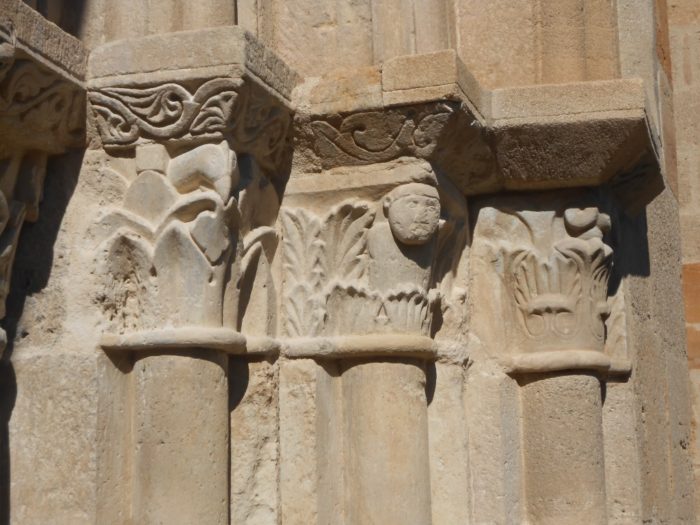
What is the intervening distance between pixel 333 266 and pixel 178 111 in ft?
2.19

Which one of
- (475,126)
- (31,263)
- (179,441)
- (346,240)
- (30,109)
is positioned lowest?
(179,441)

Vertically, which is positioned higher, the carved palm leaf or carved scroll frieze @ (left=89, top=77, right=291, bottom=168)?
carved scroll frieze @ (left=89, top=77, right=291, bottom=168)

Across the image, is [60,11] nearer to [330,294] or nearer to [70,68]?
[70,68]

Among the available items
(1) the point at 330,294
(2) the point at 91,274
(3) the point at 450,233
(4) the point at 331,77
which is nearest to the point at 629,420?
(3) the point at 450,233

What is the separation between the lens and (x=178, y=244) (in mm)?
3154

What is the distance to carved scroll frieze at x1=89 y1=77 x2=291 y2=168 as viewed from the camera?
3119mm

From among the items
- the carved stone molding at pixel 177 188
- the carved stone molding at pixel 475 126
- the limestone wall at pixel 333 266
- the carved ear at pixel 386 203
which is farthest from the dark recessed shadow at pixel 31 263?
the carved ear at pixel 386 203

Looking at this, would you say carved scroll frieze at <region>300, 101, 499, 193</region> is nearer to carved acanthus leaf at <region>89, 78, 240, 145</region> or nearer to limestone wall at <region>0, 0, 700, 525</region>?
limestone wall at <region>0, 0, 700, 525</region>

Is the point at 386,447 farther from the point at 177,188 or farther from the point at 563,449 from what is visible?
the point at 177,188

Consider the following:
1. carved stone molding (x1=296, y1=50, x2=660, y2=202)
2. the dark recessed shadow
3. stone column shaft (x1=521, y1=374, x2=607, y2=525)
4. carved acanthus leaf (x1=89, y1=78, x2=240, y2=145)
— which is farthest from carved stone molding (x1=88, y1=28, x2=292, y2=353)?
stone column shaft (x1=521, y1=374, x2=607, y2=525)

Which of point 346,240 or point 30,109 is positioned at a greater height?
point 30,109

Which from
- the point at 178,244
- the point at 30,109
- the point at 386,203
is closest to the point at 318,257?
the point at 386,203

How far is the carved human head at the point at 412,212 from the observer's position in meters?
3.48

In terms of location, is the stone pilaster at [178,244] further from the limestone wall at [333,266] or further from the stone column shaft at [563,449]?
the stone column shaft at [563,449]
